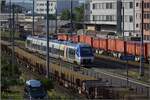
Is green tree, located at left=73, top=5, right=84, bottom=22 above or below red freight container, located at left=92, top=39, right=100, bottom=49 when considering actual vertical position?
above

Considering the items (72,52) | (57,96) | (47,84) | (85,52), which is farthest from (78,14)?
(57,96)

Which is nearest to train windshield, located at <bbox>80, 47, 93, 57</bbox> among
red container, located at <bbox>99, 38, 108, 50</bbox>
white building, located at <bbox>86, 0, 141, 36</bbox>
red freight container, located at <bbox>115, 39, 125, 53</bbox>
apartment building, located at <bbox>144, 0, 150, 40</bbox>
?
red freight container, located at <bbox>115, 39, 125, 53</bbox>

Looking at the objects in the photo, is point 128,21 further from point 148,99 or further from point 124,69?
point 148,99

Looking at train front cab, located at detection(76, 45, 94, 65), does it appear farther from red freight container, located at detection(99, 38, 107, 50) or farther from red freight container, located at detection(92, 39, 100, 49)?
red freight container, located at detection(92, 39, 100, 49)

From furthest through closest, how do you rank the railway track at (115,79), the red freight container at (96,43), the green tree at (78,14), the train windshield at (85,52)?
the green tree at (78,14) < the red freight container at (96,43) < the train windshield at (85,52) < the railway track at (115,79)

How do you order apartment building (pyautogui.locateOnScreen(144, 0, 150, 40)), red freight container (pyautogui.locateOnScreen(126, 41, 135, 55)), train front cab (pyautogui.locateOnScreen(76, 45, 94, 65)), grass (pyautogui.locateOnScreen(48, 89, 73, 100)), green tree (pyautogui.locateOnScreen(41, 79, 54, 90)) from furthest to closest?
1. apartment building (pyautogui.locateOnScreen(144, 0, 150, 40))
2. red freight container (pyautogui.locateOnScreen(126, 41, 135, 55))
3. train front cab (pyautogui.locateOnScreen(76, 45, 94, 65))
4. green tree (pyautogui.locateOnScreen(41, 79, 54, 90))
5. grass (pyautogui.locateOnScreen(48, 89, 73, 100))

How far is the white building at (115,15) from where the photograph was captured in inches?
3575

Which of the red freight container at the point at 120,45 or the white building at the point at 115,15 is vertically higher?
the white building at the point at 115,15

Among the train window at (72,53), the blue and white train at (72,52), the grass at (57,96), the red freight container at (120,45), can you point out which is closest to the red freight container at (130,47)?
the red freight container at (120,45)

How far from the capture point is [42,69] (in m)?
43.8

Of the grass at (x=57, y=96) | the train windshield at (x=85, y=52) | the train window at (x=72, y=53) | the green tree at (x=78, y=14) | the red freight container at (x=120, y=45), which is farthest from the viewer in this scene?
the green tree at (x=78, y=14)

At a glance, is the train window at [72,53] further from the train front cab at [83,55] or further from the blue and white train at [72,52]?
the train front cab at [83,55]

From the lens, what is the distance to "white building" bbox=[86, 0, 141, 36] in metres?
90.8

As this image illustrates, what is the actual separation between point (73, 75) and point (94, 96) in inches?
263
